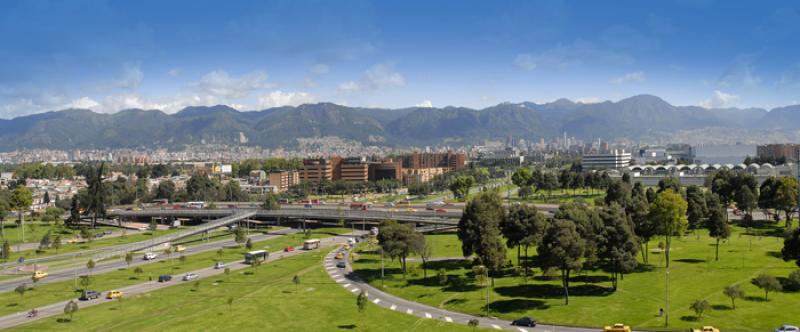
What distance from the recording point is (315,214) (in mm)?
106500

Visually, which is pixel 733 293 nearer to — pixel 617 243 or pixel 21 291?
pixel 617 243

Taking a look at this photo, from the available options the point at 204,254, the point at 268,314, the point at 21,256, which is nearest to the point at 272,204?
the point at 204,254

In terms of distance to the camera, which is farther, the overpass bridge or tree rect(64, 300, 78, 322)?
the overpass bridge

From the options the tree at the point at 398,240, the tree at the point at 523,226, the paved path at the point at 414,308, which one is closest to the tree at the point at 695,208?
A: the tree at the point at 523,226

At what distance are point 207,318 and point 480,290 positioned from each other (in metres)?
22.9

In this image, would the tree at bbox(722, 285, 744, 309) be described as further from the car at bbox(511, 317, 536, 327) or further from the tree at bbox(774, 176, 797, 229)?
the tree at bbox(774, 176, 797, 229)

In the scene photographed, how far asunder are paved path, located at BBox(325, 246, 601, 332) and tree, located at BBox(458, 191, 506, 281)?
8413 mm

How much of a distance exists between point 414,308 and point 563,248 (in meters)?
12.8

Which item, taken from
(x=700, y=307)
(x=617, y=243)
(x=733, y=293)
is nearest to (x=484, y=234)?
(x=617, y=243)

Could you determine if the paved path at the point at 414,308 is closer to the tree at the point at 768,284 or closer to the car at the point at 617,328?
the car at the point at 617,328

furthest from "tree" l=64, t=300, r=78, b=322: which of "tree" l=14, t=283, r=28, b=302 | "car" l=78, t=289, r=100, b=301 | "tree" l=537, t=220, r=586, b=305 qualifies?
"tree" l=537, t=220, r=586, b=305

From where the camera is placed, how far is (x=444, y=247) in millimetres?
75125

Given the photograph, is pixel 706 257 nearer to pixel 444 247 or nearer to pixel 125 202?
pixel 444 247

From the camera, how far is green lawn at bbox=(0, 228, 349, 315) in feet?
167
